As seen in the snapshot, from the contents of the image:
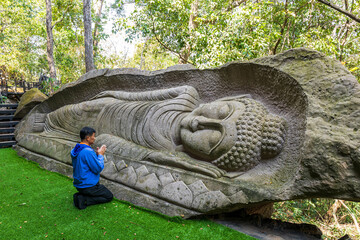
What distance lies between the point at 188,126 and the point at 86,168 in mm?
1129

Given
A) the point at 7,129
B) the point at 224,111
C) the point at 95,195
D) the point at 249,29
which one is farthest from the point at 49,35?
the point at 224,111

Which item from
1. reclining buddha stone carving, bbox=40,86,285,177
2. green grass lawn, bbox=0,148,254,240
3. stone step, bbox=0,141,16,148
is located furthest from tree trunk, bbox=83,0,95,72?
green grass lawn, bbox=0,148,254,240

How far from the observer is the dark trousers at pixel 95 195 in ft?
7.01

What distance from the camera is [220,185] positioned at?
208 cm

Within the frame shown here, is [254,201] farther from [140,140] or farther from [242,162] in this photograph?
[140,140]

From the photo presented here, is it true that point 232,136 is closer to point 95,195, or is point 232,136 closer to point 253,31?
point 95,195

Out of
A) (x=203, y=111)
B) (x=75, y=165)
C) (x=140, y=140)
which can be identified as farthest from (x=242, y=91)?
(x=75, y=165)

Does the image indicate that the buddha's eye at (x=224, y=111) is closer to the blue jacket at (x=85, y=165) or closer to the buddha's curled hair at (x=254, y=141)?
the buddha's curled hair at (x=254, y=141)

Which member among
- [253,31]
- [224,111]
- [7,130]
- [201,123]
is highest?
[253,31]

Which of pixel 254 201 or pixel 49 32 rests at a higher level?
pixel 49 32

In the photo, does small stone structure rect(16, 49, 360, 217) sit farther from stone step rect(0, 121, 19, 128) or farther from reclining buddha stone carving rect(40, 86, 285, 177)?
stone step rect(0, 121, 19, 128)

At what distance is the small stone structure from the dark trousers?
0.21 metres

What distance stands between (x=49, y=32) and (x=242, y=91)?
28.0 ft

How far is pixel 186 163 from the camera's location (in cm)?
231
